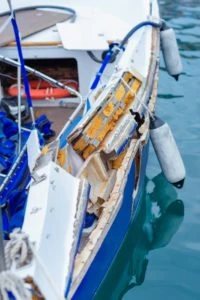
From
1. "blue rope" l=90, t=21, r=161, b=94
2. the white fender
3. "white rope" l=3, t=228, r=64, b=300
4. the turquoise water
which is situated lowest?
the turquoise water

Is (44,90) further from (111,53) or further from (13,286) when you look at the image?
(13,286)

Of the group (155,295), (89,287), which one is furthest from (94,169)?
(155,295)

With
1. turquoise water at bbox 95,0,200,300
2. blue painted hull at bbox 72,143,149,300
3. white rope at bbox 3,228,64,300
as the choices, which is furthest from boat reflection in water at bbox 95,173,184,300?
white rope at bbox 3,228,64,300

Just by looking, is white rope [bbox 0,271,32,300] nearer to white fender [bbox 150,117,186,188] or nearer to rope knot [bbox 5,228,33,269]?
rope knot [bbox 5,228,33,269]

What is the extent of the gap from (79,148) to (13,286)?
5.12 feet

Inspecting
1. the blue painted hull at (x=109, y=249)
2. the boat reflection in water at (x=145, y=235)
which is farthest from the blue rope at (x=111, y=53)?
the boat reflection in water at (x=145, y=235)

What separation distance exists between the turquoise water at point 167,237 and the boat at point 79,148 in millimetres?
271

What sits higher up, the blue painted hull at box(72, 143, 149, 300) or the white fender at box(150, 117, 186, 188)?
the blue painted hull at box(72, 143, 149, 300)

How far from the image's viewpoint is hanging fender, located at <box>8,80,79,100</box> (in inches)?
212

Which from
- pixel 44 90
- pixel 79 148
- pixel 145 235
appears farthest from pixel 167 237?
pixel 44 90

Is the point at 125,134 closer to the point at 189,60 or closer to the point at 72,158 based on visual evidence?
the point at 72,158

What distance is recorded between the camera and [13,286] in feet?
7.53

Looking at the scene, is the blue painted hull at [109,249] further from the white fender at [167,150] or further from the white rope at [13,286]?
the white rope at [13,286]

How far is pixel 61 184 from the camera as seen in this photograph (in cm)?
315
